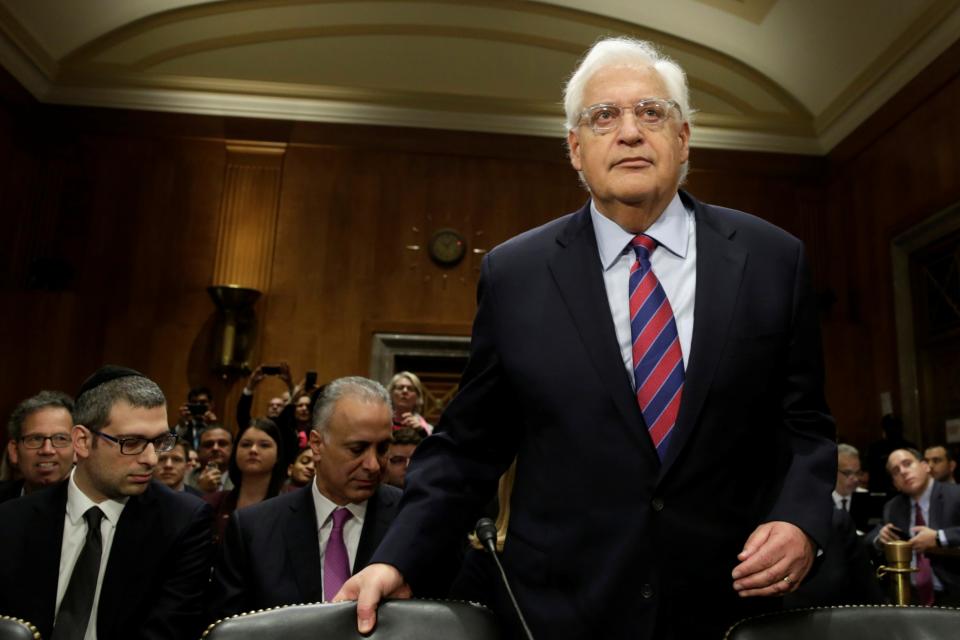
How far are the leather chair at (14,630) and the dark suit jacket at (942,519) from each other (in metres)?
3.99

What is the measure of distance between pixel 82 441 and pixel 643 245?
1746 millimetres

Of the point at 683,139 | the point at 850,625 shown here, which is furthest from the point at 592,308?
the point at 850,625

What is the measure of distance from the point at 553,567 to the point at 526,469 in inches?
6.1

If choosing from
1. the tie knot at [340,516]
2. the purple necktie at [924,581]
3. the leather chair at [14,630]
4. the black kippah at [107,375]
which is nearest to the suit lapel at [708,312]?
the leather chair at [14,630]

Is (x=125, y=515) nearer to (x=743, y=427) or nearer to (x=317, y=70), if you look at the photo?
(x=743, y=427)

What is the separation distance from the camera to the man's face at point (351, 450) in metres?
2.41

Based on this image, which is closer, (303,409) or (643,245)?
(643,245)

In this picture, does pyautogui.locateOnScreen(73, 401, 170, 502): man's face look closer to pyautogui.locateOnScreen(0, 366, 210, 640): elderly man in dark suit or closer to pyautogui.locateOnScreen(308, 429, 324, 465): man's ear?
pyautogui.locateOnScreen(0, 366, 210, 640): elderly man in dark suit

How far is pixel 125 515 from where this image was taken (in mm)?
2250

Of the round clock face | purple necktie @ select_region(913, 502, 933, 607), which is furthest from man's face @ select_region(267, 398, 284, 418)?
purple necktie @ select_region(913, 502, 933, 607)

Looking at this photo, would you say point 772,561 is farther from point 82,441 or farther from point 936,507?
point 936,507

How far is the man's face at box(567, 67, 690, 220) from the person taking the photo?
1275mm

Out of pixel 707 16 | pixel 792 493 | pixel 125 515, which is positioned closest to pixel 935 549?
pixel 792 493

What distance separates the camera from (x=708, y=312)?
3.84 feet
